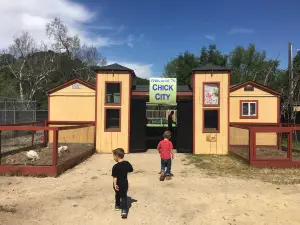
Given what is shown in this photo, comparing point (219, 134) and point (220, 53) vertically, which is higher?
point (220, 53)

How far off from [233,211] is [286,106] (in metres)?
17.0

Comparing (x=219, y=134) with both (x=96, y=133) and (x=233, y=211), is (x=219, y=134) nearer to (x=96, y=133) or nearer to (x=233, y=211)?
(x=96, y=133)

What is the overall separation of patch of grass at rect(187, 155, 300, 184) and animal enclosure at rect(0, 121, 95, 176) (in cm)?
483

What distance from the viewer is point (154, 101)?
1548 centimetres

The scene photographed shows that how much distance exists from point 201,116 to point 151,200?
874cm

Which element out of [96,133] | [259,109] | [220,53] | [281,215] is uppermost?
[220,53]

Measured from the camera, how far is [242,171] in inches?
421

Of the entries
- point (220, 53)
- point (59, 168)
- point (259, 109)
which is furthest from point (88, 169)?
point (220, 53)

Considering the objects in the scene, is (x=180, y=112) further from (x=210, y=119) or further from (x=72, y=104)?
(x=72, y=104)

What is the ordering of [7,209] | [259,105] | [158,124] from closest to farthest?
[7,209] < [259,105] < [158,124]

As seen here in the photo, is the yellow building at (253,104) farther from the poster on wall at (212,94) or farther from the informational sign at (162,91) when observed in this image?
the informational sign at (162,91)

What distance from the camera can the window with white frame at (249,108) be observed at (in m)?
16.9

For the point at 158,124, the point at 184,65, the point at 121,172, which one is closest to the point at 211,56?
the point at 184,65

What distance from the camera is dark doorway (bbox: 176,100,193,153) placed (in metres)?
15.4
